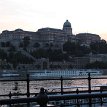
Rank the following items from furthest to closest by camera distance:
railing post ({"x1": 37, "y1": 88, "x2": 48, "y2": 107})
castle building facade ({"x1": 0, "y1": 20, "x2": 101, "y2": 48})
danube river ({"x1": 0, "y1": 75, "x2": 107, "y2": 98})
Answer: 1. castle building facade ({"x1": 0, "y1": 20, "x2": 101, "y2": 48})
2. danube river ({"x1": 0, "y1": 75, "x2": 107, "y2": 98})
3. railing post ({"x1": 37, "y1": 88, "x2": 48, "y2": 107})

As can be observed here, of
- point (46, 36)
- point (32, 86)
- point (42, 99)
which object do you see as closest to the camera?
point (42, 99)

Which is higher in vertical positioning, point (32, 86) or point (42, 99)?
point (42, 99)

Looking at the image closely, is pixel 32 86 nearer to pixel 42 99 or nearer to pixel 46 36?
pixel 42 99

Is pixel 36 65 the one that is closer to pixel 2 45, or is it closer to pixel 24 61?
A: pixel 24 61

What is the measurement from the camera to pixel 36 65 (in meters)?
111

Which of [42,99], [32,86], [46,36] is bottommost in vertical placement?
[32,86]

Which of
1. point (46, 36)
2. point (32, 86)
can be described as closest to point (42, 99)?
point (32, 86)

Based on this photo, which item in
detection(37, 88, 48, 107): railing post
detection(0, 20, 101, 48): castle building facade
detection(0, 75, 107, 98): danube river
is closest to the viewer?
detection(37, 88, 48, 107): railing post

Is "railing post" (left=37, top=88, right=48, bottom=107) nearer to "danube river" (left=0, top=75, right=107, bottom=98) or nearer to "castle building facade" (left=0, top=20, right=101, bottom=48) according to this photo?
"danube river" (left=0, top=75, right=107, bottom=98)

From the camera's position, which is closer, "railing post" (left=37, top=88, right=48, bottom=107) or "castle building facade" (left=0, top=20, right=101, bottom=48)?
"railing post" (left=37, top=88, right=48, bottom=107)

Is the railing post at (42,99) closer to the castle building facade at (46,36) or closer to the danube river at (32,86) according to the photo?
the danube river at (32,86)

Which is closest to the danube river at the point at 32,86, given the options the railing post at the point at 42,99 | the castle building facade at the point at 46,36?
the railing post at the point at 42,99

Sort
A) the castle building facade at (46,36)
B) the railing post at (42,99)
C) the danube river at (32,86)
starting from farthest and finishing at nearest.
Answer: the castle building facade at (46,36)
the danube river at (32,86)
the railing post at (42,99)

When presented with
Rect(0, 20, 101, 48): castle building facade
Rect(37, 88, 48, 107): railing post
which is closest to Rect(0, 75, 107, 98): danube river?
Rect(37, 88, 48, 107): railing post
